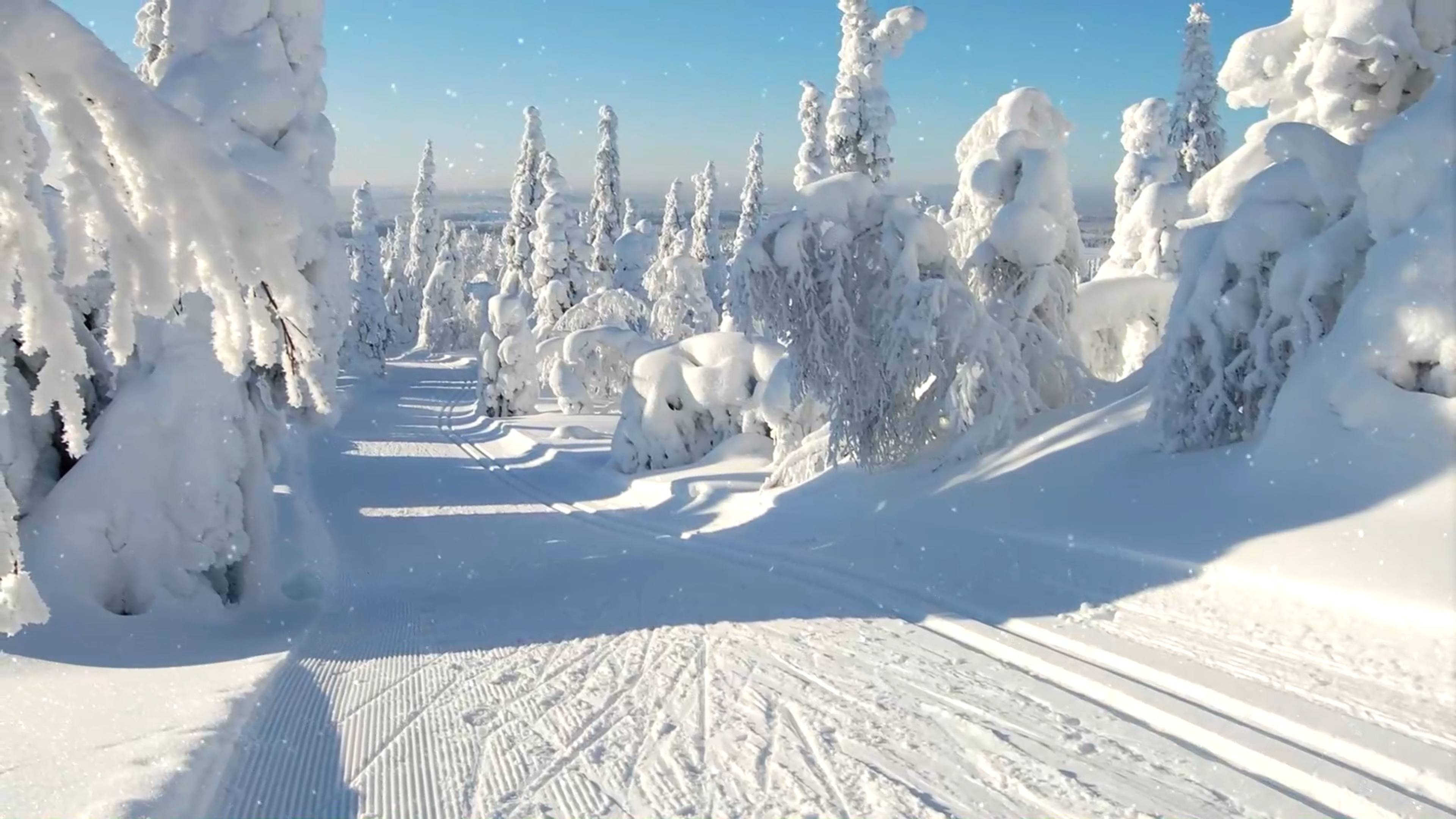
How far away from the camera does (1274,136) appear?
8891 millimetres

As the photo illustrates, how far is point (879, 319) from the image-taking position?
12.1 m

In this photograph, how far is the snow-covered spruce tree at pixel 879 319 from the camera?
11.8m

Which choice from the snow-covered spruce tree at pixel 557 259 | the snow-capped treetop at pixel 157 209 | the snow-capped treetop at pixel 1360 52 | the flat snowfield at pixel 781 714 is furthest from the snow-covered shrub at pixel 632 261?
the snow-capped treetop at pixel 157 209

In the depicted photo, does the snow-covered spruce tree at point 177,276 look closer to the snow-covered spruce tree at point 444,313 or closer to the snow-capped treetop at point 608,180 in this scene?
the snow-capped treetop at point 608,180

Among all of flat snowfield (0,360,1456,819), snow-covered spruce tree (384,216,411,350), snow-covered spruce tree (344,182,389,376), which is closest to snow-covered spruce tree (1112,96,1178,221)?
flat snowfield (0,360,1456,819)

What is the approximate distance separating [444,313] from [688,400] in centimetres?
5305

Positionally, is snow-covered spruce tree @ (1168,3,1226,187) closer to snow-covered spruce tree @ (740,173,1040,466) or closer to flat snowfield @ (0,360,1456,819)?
snow-covered spruce tree @ (740,173,1040,466)

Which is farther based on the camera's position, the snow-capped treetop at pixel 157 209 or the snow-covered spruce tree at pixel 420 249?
the snow-covered spruce tree at pixel 420 249

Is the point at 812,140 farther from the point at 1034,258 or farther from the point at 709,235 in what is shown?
the point at 709,235

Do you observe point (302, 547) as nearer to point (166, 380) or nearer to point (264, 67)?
point (166, 380)

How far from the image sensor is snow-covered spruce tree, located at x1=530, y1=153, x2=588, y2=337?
36438mm

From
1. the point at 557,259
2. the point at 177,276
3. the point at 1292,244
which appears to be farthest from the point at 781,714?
the point at 557,259

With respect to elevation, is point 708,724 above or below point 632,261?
below

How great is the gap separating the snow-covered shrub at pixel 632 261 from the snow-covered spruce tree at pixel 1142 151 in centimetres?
2486
